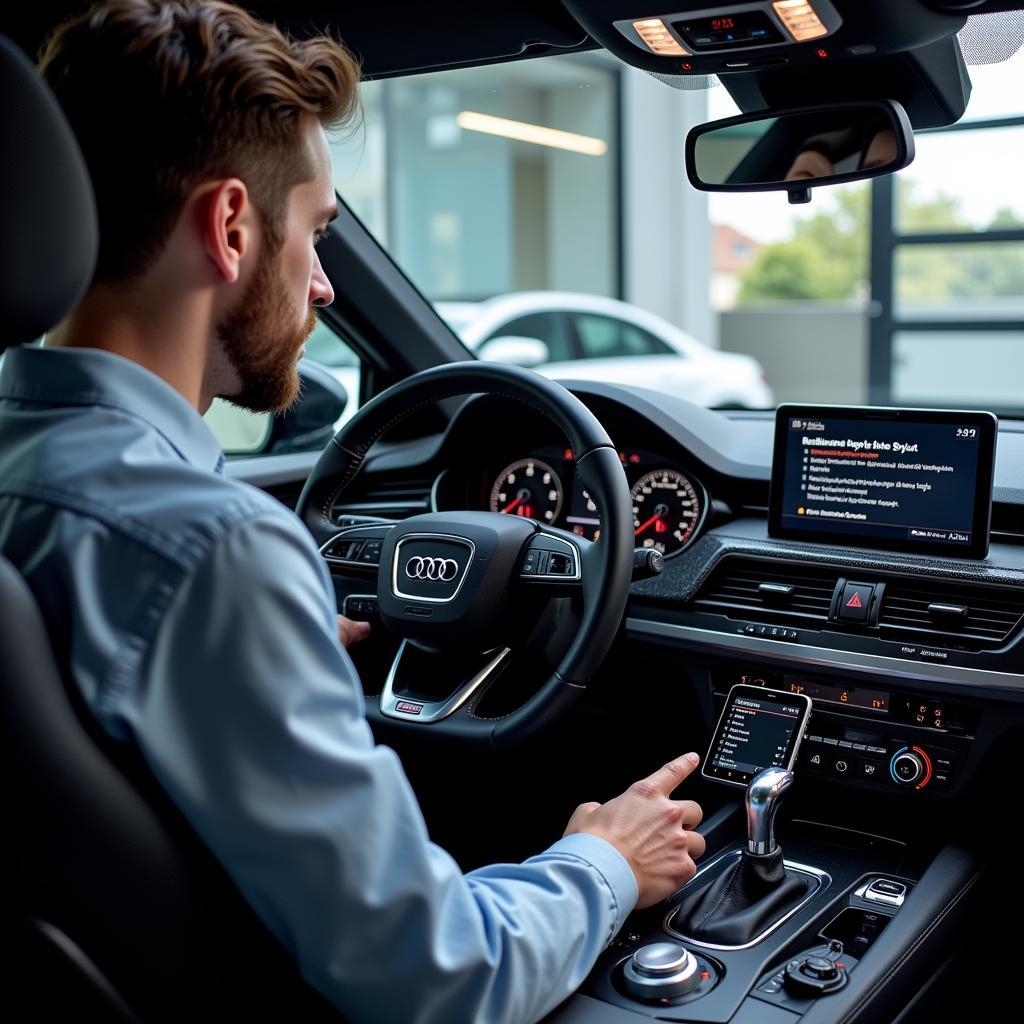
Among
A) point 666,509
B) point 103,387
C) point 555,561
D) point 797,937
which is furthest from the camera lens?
point 666,509

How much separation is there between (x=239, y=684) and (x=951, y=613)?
47.7 inches

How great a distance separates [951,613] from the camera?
1.80 metres

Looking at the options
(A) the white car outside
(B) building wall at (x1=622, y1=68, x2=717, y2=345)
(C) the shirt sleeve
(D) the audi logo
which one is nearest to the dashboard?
(D) the audi logo

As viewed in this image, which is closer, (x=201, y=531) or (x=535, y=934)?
(x=201, y=531)

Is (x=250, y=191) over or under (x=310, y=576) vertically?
over

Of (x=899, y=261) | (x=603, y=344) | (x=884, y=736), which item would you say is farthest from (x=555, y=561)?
(x=899, y=261)

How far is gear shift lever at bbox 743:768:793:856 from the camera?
161 cm

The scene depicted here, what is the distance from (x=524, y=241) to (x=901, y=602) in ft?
39.7

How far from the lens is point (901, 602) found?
6.16 ft

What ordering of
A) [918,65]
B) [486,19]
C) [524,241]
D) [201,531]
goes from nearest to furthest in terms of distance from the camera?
[201,531] → [918,65] → [486,19] → [524,241]

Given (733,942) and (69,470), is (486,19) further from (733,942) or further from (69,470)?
(733,942)

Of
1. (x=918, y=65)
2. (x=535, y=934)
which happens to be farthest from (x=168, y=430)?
(x=918, y=65)

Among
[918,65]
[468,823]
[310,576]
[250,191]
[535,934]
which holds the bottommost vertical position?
[468,823]

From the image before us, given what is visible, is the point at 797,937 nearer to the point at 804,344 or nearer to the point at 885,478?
the point at 885,478
